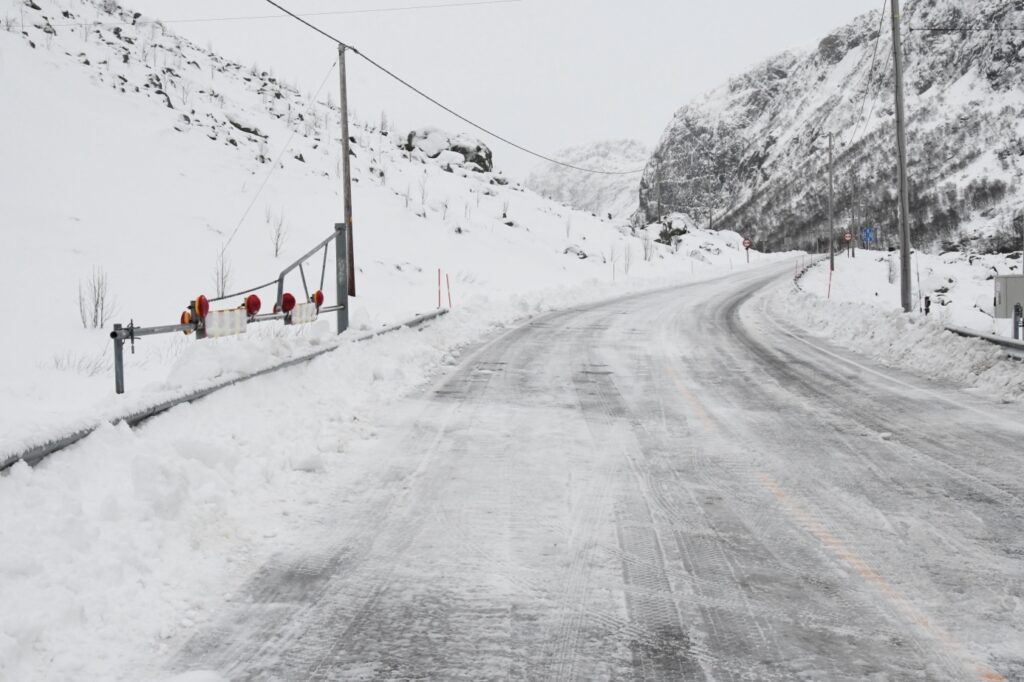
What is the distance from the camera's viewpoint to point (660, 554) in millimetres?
4199

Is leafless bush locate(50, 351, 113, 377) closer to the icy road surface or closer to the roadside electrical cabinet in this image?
the icy road surface

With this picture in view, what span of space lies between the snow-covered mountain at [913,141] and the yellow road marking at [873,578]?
90039 millimetres

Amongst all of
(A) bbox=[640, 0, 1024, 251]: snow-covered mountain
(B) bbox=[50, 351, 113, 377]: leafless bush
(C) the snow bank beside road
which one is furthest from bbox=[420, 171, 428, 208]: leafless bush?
(A) bbox=[640, 0, 1024, 251]: snow-covered mountain

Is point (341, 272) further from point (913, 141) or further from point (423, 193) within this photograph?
point (913, 141)

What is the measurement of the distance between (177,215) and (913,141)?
450 ft

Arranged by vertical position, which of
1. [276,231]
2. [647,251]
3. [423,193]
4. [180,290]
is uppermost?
[423,193]

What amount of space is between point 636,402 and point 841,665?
5.75m

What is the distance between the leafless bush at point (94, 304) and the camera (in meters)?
12.0

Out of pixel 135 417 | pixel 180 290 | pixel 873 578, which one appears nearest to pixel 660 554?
pixel 873 578

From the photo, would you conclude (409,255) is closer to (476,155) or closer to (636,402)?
(636,402)

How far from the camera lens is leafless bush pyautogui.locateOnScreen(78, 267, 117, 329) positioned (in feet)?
39.3

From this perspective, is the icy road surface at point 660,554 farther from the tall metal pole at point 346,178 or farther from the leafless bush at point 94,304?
the tall metal pole at point 346,178

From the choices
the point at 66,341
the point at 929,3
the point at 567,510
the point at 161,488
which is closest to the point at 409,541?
the point at 567,510

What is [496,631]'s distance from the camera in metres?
3.32
